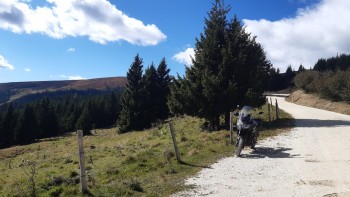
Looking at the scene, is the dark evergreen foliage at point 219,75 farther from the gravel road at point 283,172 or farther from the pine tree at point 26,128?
the pine tree at point 26,128

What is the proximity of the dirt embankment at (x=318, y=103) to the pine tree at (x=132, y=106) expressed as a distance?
23.6 metres

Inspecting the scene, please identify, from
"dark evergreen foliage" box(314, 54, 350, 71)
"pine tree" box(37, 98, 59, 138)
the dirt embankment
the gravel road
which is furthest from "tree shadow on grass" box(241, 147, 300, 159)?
"dark evergreen foliage" box(314, 54, 350, 71)

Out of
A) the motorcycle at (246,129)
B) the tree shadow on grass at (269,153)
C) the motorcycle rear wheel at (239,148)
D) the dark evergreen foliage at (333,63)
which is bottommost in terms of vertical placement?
the tree shadow on grass at (269,153)

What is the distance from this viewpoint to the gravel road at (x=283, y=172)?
9.09m

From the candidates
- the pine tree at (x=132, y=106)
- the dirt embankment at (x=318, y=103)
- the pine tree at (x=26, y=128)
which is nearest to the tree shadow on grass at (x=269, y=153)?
the dirt embankment at (x=318, y=103)

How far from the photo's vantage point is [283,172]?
11.1 m

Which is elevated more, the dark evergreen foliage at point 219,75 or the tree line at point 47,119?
the dark evergreen foliage at point 219,75

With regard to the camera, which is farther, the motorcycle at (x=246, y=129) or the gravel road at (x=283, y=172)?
the motorcycle at (x=246, y=129)

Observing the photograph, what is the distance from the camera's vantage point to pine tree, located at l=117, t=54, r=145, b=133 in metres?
51.3

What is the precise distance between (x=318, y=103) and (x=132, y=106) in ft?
82.6

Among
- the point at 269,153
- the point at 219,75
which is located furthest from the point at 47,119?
the point at 269,153

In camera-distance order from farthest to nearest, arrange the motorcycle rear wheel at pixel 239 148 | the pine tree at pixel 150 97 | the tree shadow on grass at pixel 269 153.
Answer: the pine tree at pixel 150 97 → the motorcycle rear wheel at pixel 239 148 → the tree shadow on grass at pixel 269 153

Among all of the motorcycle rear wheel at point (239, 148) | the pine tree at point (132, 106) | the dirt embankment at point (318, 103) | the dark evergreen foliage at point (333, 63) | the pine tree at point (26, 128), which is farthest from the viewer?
the dark evergreen foliage at point (333, 63)

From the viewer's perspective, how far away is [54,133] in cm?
9669
